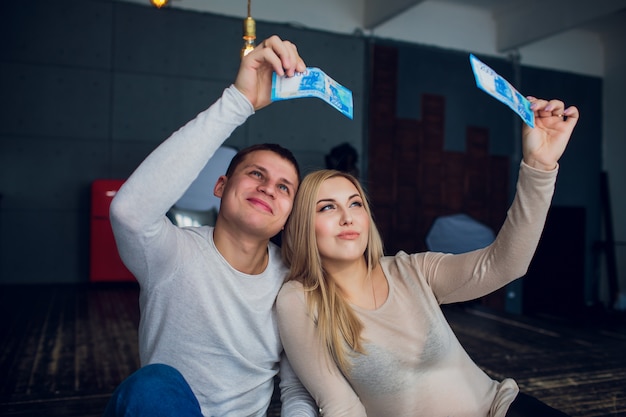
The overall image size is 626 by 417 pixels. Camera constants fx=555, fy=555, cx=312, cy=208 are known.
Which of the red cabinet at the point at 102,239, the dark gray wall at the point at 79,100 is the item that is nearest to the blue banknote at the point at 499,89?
the red cabinet at the point at 102,239

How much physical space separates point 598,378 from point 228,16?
4.81 metres

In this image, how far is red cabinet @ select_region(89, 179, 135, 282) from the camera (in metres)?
5.22

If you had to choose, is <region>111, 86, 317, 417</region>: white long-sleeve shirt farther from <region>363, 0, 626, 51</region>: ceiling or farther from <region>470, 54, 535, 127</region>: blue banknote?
<region>363, 0, 626, 51</region>: ceiling

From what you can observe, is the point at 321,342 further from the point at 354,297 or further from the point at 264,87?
the point at 264,87

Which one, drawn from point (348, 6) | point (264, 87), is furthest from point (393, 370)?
point (348, 6)

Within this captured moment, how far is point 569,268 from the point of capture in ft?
25.0

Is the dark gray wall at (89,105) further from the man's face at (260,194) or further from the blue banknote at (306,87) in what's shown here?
the blue banknote at (306,87)

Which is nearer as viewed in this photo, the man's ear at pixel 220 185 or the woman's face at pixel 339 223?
the woman's face at pixel 339 223

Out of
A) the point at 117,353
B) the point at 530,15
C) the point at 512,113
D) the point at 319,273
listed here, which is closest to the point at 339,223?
the point at 319,273

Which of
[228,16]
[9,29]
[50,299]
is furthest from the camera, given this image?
[228,16]

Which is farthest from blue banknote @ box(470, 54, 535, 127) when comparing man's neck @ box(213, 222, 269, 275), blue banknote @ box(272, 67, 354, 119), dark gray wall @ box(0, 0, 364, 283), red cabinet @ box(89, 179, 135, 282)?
dark gray wall @ box(0, 0, 364, 283)

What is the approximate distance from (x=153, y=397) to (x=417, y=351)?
0.58 m

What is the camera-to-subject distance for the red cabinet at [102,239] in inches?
206

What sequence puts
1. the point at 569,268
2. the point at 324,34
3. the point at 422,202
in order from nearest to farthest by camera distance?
1. the point at 324,34
2. the point at 422,202
3. the point at 569,268
